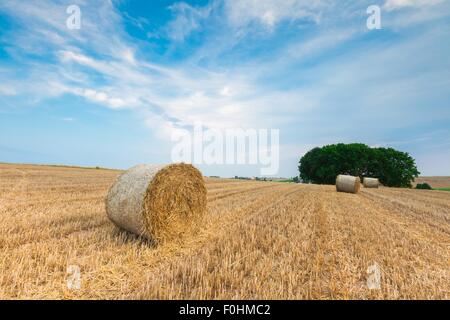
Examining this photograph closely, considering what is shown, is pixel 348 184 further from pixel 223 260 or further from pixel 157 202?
pixel 223 260

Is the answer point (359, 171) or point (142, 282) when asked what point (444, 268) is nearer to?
point (142, 282)

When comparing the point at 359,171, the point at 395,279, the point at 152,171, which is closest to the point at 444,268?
the point at 395,279

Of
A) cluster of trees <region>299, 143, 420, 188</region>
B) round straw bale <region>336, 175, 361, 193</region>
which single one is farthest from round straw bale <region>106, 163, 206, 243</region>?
cluster of trees <region>299, 143, 420, 188</region>

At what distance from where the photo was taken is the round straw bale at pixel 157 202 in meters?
5.62

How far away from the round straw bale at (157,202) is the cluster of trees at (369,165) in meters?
46.2

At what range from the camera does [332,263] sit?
15.0 feet

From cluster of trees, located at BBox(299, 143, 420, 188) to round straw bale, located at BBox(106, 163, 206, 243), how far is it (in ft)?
152

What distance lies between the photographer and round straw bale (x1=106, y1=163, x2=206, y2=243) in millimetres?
5621

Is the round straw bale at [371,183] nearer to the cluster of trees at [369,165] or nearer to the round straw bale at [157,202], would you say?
the cluster of trees at [369,165]

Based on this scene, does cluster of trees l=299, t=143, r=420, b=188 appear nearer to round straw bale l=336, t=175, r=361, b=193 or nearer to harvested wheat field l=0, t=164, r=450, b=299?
round straw bale l=336, t=175, r=361, b=193

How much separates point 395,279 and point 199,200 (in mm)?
4328

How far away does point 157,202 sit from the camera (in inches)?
232

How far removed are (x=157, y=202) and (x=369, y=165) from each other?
5188 centimetres

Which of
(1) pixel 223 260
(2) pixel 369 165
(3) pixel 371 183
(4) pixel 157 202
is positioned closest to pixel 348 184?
(3) pixel 371 183
